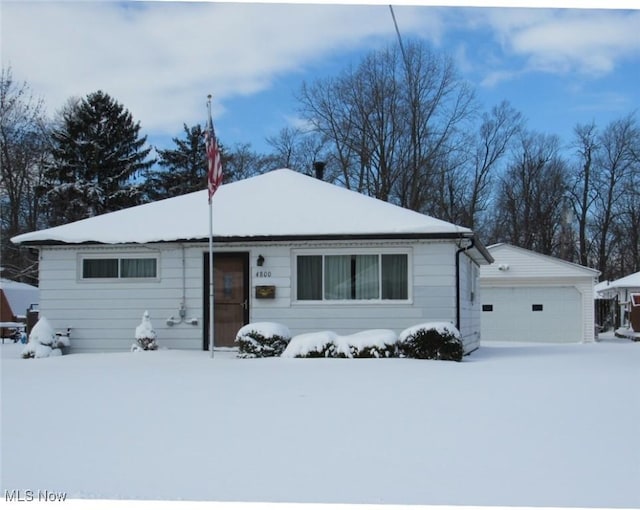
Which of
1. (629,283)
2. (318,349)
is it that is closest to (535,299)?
(629,283)

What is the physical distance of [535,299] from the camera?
2580 cm

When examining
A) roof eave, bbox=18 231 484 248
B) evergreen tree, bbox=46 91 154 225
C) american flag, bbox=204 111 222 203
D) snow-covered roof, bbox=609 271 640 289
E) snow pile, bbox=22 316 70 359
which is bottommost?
snow pile, bbox=22 316 70 359

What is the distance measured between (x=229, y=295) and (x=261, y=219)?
1.64 metres

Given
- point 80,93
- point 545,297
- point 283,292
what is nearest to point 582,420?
point 283,292

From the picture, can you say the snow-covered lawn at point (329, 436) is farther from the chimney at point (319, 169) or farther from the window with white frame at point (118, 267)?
the chimney at point (319, 169)

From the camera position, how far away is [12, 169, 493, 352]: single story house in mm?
13758

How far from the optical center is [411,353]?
40.0 ft

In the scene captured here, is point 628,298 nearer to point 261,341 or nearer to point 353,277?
point 353,277

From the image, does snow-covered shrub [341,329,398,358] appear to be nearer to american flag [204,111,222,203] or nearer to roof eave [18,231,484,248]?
roof eave [18,231,484,248]

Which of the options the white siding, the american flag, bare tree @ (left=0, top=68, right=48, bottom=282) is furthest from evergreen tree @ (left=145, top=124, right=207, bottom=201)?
the american flag

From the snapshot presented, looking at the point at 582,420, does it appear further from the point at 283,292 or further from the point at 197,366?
the point at 283,292

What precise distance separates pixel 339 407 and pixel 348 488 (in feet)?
8.78

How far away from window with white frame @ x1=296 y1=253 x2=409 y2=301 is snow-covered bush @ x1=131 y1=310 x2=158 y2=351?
9.27 ft

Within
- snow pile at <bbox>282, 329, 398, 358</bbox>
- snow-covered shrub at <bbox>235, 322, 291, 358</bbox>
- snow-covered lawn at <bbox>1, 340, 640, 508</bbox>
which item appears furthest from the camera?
snow-covered shrub at <bbox>235, 322, 291, 358</bbox>
